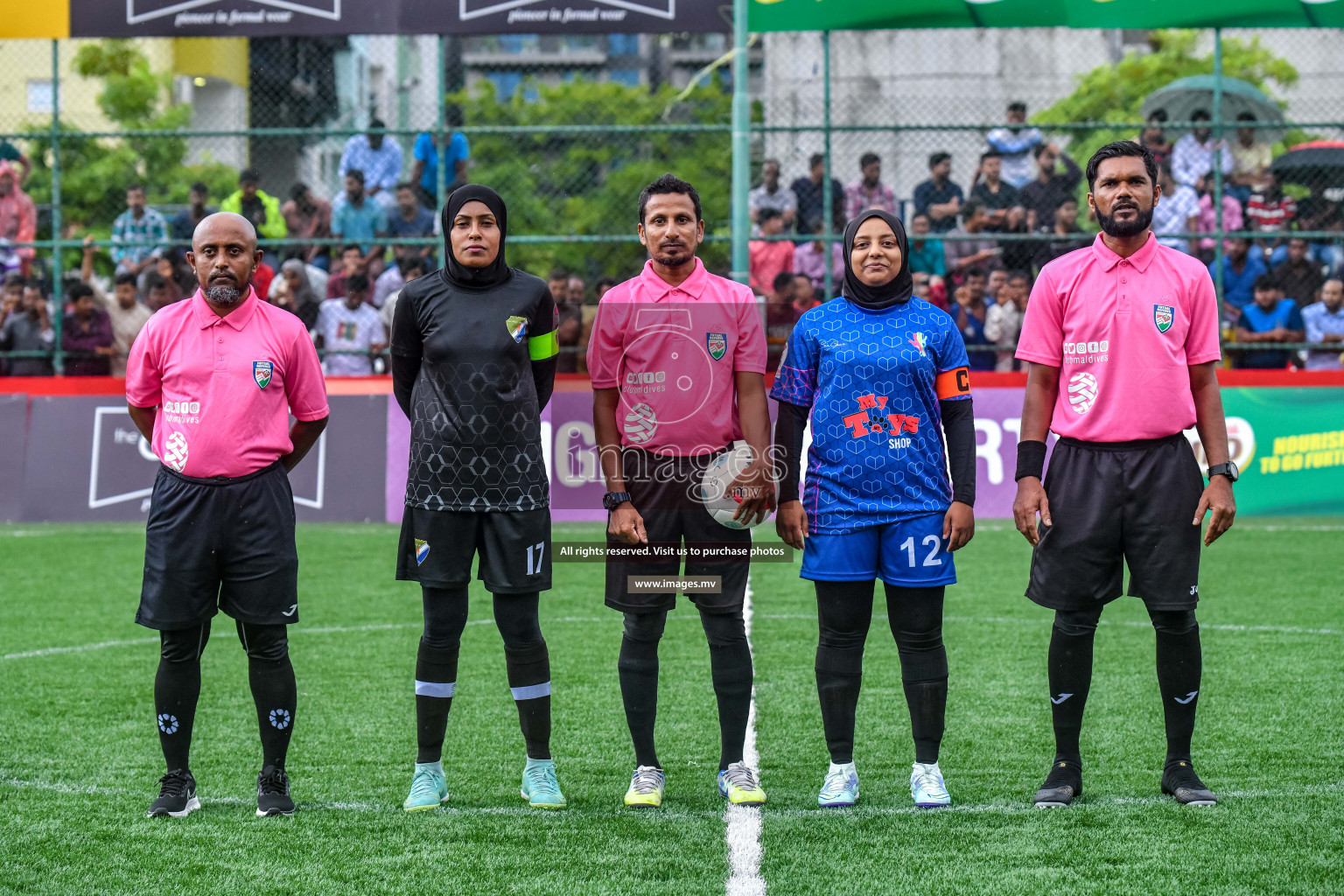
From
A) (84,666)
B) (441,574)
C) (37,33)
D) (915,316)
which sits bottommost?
(84,666)

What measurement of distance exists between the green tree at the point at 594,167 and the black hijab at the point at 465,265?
7577mm

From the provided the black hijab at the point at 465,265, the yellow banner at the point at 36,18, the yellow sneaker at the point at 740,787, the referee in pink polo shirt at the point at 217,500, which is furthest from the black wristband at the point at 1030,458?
the yellow banner at the point at 36,18

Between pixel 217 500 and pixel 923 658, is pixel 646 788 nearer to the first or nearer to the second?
pixel 923 658

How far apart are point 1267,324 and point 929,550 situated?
1019cm

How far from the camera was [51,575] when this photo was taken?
393 inches

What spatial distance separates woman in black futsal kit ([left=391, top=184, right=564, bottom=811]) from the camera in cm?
474

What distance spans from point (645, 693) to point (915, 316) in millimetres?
1524

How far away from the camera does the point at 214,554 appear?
4.69m

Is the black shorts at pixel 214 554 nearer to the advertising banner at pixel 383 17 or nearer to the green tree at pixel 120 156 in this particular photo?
the advertising banner at pixel 383 17

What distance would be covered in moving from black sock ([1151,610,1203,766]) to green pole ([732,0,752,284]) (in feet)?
24.8

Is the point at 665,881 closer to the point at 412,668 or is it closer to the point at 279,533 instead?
the point at 279,533

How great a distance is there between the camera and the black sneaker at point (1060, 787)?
185 inches

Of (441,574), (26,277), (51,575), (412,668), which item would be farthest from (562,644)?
(26,277)

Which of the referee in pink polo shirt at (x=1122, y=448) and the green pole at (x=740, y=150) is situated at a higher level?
the green pole at (x=740, y=150)
